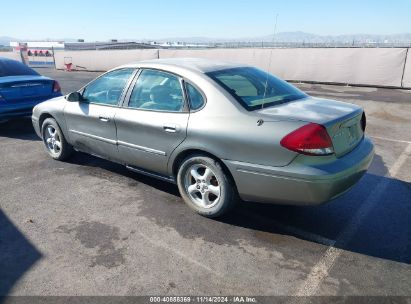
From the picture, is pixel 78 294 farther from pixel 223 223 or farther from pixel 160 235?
pixel 223 223

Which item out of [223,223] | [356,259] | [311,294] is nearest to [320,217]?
[356,259]

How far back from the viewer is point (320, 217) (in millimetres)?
3859

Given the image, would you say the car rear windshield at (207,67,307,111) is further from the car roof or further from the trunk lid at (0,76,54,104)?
the trunk lid at (0,76,54,104)

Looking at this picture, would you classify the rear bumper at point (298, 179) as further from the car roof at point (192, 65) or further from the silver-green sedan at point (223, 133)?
the car roof at point (192, 65)

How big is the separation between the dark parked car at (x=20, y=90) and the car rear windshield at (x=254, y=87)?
4862 millimetres

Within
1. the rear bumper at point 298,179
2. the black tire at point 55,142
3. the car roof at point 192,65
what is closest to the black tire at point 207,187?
the rear bumper at point 298,179

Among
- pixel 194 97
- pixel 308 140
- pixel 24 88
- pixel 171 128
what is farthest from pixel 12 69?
pixel 308 140

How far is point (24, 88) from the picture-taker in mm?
7148

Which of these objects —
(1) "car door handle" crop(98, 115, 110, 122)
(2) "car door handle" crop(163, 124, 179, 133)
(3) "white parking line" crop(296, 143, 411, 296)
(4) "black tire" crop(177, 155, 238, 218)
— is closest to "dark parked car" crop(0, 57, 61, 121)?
(1) "car door handle" crop(98, 115, 110, 122)

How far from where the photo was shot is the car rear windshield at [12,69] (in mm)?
7453

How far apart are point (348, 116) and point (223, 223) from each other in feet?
5.39

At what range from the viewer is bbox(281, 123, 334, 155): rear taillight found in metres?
3.12

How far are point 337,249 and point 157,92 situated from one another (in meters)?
2.50

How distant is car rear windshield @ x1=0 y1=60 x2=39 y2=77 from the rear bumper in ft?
19.9
